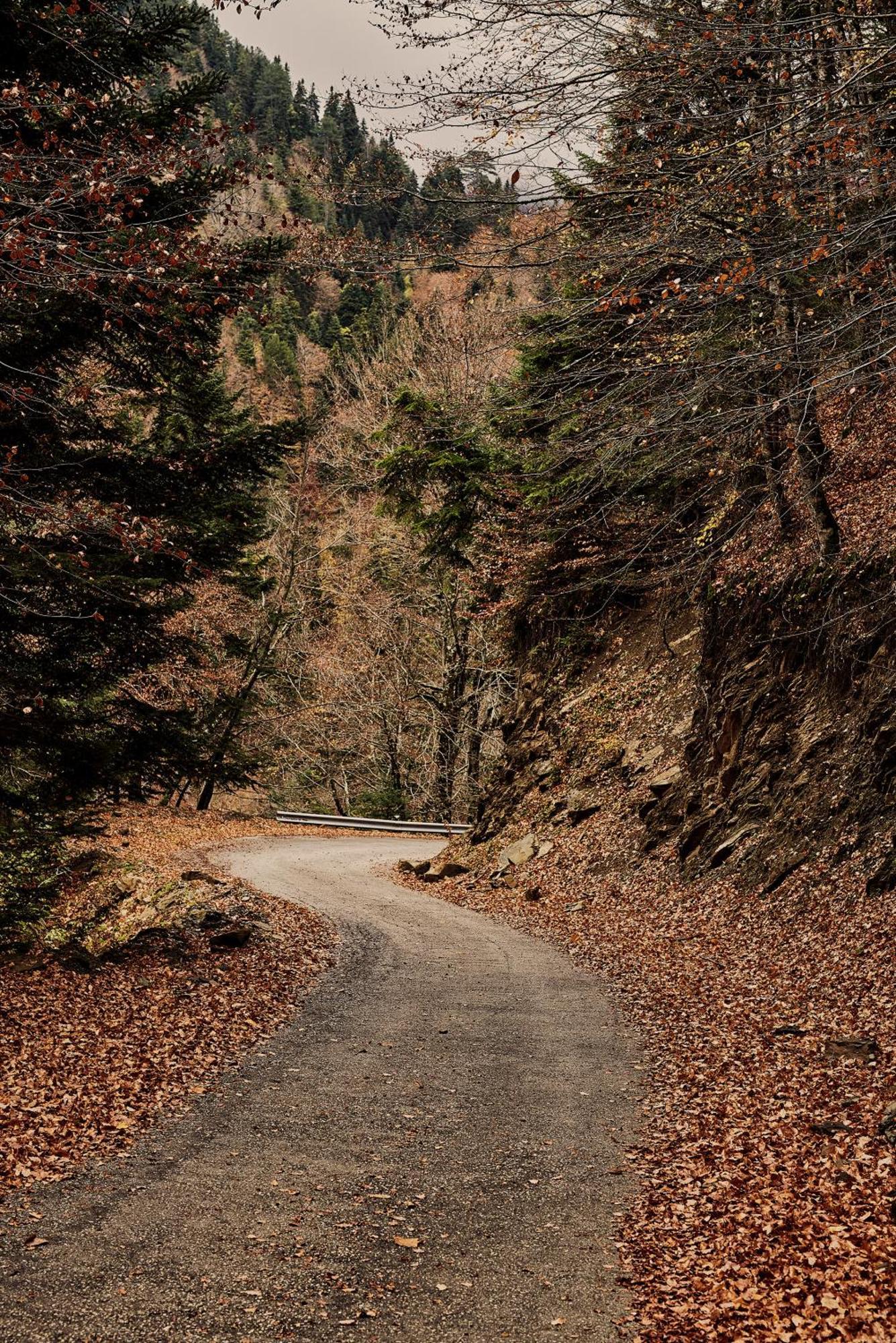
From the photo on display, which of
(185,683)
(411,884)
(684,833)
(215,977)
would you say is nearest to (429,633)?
(185,683)

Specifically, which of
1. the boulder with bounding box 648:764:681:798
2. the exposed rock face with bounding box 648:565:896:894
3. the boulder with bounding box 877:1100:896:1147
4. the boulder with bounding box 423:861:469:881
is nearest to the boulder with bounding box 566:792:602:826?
the boulder with bounding box 648:764:681:798

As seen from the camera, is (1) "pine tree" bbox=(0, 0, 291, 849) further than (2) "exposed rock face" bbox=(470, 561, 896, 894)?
No

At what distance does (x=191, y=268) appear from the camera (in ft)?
31.0

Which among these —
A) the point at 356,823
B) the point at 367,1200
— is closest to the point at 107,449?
the point at 367,1200

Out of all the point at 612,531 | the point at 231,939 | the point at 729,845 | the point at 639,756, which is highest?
the point at 612,531

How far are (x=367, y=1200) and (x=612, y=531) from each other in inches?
646

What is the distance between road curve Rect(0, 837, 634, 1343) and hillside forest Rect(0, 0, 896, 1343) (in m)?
0.45

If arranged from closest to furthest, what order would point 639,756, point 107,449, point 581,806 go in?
point 107,449, point 639,756, point 581,806

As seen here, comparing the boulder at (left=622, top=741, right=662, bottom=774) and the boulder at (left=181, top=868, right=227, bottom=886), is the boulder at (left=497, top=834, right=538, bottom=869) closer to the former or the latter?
the boulder at (left=622, top=741, right=662, bottom=774)

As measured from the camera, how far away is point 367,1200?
581cm

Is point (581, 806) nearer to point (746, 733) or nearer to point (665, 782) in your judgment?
point (665, 782)

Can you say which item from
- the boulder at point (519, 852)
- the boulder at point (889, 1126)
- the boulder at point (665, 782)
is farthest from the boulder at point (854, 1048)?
the boulder at point (519, 852)

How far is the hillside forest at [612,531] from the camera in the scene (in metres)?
6.28

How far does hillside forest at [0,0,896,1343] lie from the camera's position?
20.6 ft
